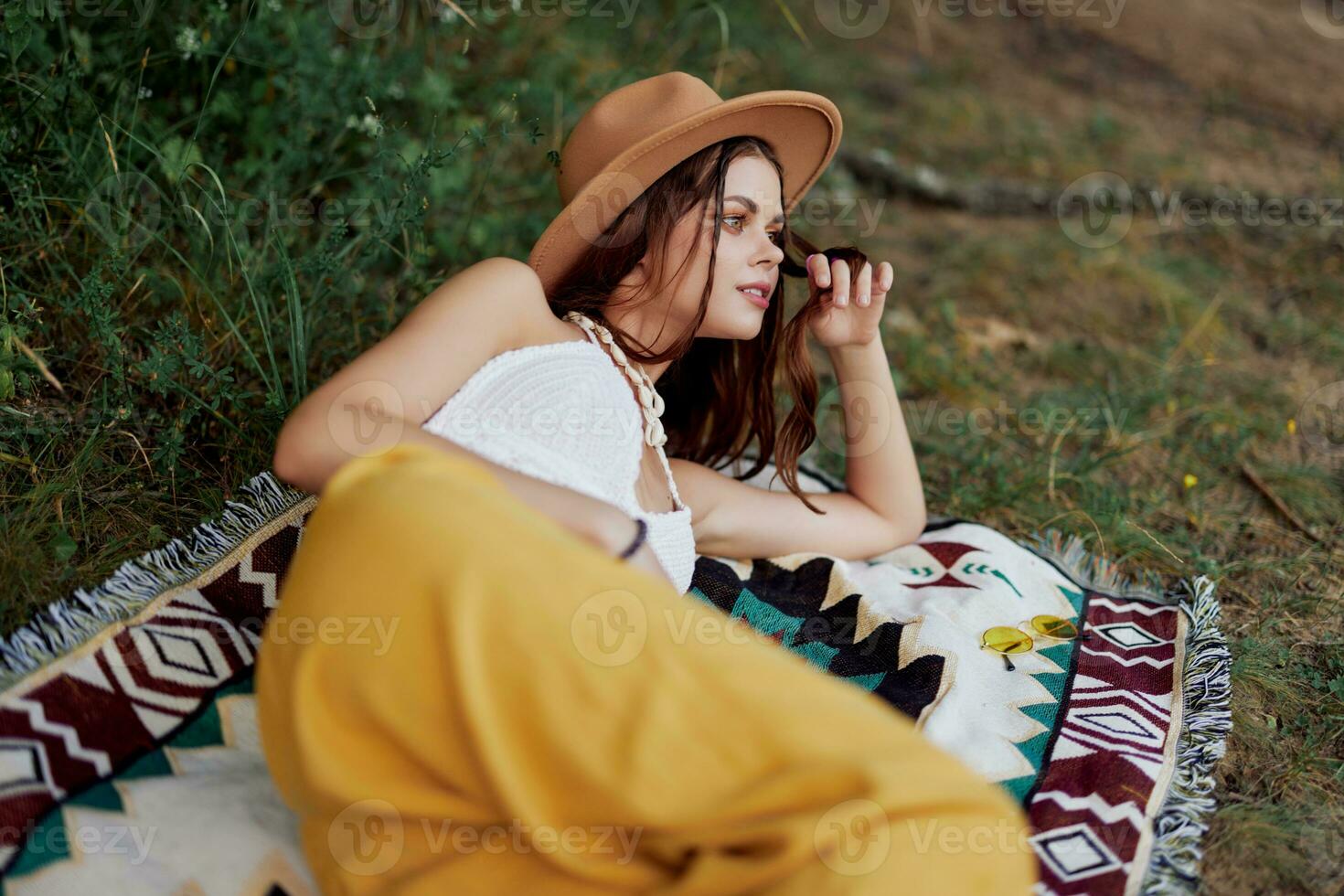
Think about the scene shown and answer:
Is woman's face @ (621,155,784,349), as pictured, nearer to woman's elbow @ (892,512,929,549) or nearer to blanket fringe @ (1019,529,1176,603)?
woman's elbow @ (892,512,929,549)

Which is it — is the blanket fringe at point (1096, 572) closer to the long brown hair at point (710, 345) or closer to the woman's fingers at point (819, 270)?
the long brown hair at point (710, 345)

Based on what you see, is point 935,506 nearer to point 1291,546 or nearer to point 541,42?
point 1291,546

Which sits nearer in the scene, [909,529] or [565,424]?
[565,424]

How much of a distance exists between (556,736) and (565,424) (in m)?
0.78

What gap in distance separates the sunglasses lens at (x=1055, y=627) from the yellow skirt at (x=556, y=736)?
1045 mm

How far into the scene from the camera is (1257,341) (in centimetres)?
399

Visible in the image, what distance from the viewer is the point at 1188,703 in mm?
2201

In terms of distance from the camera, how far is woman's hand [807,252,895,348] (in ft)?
8.18

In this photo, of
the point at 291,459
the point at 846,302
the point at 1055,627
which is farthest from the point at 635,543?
the point at 1055,627

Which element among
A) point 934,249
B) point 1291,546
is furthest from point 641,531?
point 934,249

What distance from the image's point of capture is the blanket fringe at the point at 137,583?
1.81 metres

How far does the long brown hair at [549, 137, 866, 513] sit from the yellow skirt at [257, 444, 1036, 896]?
2.80 ft

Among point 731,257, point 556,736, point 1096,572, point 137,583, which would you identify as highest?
point 731,257

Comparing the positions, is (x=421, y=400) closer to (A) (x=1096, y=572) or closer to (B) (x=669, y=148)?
(B) (x=669, y=148)
